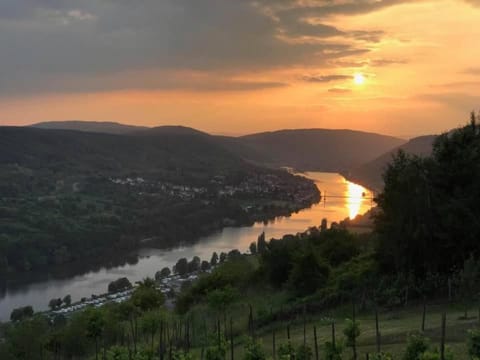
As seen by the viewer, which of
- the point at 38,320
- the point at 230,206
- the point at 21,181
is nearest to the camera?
the point at 38,320

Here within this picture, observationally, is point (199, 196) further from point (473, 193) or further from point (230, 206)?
point (473, 193)

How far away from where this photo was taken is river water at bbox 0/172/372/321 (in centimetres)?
4322

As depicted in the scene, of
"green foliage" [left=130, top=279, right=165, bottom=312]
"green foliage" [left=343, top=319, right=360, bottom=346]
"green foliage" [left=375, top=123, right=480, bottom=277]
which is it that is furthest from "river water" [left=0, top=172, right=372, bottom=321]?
"green foliage" [left=343, top=319, right=360, bottom=346]

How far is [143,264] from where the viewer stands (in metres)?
52.7

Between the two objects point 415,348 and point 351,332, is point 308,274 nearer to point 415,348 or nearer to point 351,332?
point 351,332

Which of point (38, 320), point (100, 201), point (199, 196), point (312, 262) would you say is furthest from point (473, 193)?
point (199, 196)

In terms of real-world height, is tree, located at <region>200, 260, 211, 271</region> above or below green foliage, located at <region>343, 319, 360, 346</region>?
below

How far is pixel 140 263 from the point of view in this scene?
53312mm

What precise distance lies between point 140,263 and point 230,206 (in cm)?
3351

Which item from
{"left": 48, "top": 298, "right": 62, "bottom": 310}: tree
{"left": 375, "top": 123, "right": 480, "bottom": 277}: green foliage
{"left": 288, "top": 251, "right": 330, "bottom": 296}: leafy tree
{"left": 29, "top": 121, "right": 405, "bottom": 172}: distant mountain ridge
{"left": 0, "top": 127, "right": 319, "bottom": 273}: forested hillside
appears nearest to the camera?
{"left": 375, "top": 123, "right": 480, "bottom": 277}: green foliage

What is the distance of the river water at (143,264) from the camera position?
142 feet

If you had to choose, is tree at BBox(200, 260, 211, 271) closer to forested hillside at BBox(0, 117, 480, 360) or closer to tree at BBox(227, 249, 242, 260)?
tree at BBox(227, 249, 242, 260)

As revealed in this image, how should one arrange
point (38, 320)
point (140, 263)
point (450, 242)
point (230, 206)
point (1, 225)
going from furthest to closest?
point (230, 206) < point (1, 225) < point (140, 263) < point (38, 320) < point (450, 242)

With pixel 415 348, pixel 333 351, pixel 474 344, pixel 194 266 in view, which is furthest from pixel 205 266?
pixel 474 344
